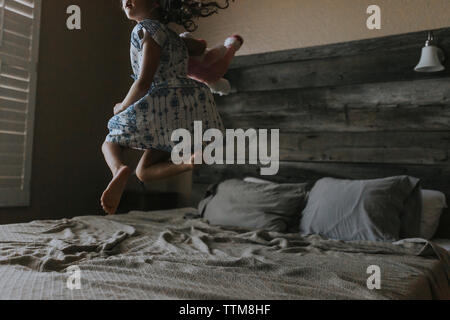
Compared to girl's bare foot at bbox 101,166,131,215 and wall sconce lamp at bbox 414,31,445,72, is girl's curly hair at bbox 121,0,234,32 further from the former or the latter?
wall sconce lamp at bbox 414,31,445,72

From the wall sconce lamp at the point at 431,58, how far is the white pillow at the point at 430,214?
0.76 m

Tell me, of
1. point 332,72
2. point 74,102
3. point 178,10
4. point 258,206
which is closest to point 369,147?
point 332,72

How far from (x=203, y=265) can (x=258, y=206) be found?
3.53 feet

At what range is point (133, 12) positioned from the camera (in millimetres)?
1091

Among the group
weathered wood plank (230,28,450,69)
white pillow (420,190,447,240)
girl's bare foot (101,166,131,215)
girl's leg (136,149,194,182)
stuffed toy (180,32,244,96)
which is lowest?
white pillow (420,190,447,240)

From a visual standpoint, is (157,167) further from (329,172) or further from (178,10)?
(329,172)

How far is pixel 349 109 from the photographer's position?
2779mm

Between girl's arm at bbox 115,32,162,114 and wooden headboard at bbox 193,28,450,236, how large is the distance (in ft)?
6.58

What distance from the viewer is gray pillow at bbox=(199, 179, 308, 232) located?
8.10ft

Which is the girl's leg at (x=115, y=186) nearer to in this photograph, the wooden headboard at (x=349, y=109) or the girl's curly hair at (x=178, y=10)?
the girl's curly hair at (x=178, y=10)

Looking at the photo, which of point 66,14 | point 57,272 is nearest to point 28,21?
point 66,14

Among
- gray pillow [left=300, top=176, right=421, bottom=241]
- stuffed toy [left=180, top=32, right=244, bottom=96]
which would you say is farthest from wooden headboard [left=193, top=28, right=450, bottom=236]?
stuffed toy [left=180, top=32, right=244, bottom=96]

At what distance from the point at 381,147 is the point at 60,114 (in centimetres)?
248
